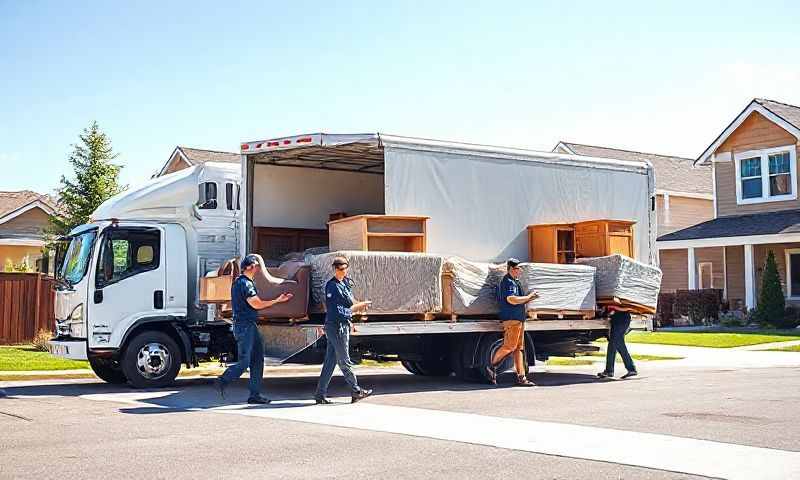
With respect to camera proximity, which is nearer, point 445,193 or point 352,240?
point 352,240

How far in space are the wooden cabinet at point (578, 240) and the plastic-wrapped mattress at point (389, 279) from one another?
2548mm

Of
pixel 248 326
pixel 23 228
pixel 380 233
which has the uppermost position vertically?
pixel 23 228

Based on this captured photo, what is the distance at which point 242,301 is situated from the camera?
1245 cm

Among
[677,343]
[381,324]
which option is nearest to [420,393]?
[381,324]

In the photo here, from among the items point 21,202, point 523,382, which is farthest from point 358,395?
point 21,202

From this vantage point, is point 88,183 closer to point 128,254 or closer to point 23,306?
point 23,306

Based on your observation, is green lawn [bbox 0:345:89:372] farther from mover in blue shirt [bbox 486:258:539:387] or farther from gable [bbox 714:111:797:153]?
gable [bbox 714:111:797:153]

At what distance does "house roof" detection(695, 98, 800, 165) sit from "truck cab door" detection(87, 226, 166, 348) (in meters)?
22.0

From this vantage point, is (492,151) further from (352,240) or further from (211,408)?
(211,408)

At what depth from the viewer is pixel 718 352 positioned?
72.4 feet

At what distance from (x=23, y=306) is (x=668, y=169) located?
88.3 ft

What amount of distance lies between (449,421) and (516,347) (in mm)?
4224

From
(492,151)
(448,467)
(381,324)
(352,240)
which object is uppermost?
(492,151)

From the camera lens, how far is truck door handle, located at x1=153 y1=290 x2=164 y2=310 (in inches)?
576
